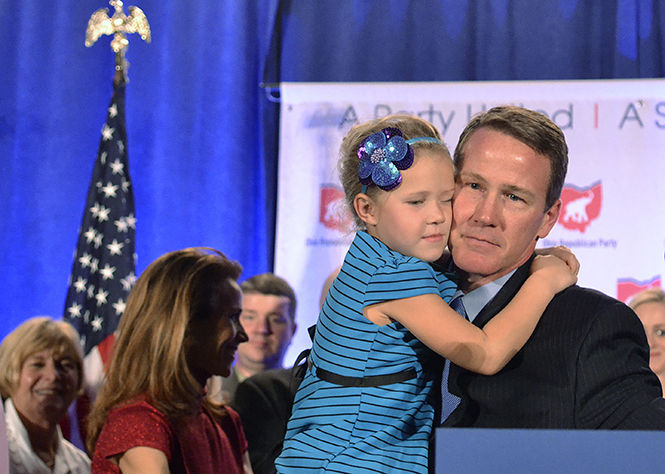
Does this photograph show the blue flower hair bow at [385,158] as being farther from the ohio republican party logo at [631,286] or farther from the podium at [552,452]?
the ohio republican party logo at [631,286]

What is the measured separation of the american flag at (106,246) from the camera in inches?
217

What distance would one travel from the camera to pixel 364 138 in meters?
2.26

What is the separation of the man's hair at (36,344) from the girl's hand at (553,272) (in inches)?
122

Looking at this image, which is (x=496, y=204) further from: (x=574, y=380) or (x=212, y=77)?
(x=212, y=77)

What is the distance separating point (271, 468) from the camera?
4043 millimetres

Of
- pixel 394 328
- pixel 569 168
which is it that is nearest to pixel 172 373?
pixel 394 328

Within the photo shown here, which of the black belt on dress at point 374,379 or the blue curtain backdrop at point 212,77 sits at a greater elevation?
the blue curtain backdrop at point 212,77

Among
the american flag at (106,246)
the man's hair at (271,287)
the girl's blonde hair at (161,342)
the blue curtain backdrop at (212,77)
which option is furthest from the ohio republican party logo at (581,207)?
the american flag at (106,246)

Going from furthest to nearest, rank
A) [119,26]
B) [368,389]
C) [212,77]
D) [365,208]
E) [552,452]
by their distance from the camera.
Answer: [212,77], [119,26], [365,208], [368,389], [552,452]

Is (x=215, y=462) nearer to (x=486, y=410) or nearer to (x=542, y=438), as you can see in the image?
(x=486, y=410)

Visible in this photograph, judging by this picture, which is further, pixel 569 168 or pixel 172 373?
pixel 569 168

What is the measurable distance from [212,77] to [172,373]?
347 cm

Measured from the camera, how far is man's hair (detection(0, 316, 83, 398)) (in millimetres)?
4492

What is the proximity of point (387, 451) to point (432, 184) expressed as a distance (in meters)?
0.60
